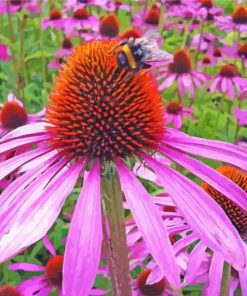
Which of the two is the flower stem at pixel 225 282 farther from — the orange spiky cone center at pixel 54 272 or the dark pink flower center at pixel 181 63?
the dark pink flower center at pixel 181 63

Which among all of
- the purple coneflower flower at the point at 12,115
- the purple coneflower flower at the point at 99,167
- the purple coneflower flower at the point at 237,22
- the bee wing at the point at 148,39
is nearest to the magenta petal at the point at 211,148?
the purple coneflower flower at the point at 99,167

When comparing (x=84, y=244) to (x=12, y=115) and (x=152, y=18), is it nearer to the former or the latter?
(x=12, y=115)

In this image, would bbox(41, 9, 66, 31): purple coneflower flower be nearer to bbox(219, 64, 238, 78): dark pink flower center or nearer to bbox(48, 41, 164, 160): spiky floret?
bbox(219, 64, 238, 78): dark pink flower center

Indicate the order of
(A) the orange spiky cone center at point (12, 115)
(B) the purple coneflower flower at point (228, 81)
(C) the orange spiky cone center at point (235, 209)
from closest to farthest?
(C) the orange spiky cone center at point (235, 209) < (A) the orange spiky cone center at point (12, 115) < (B) the purple coneflower flower at point (228, 81)

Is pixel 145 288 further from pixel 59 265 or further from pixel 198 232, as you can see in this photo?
pixel 198 232

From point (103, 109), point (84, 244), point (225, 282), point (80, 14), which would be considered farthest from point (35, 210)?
point (80, 14)

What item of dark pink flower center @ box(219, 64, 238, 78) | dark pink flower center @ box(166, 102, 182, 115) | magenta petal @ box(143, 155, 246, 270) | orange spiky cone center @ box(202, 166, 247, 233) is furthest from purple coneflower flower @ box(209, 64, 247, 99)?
magenta petal @ box(143, 155, 246, 270)
